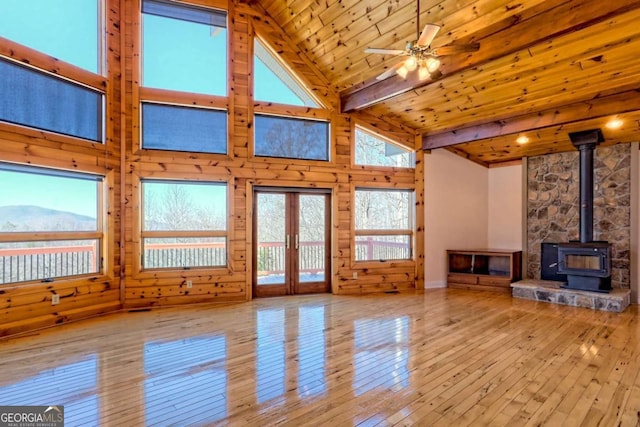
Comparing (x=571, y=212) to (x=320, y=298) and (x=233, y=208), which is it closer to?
(x=320, y=298)

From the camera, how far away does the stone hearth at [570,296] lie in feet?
16.8

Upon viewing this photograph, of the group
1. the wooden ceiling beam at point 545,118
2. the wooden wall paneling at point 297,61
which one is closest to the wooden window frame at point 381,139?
the wooden ceiling beam at point 545,118

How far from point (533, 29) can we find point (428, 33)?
1334 mm

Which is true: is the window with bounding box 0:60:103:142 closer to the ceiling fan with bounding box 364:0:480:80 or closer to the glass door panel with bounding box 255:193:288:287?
the glass door panel with bounding box 255:193:288:287

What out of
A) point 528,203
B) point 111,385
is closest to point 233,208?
point 111,385

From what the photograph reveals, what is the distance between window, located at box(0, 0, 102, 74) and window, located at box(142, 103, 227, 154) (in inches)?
36.0

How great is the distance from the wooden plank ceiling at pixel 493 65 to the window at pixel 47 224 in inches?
159

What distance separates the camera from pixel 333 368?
3.09 metres

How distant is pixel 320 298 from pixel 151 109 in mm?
3990

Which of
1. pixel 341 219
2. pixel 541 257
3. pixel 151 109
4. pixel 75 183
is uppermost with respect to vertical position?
pixel 151 109

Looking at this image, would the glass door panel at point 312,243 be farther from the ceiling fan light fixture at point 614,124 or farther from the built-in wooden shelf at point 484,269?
the ceiling fan light fixture at point 614,124

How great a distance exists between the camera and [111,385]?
2.76 m

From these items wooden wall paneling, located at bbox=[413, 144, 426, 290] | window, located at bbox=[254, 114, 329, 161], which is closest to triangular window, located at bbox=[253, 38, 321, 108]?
window, located at bbox=[254, 114, 329, 161]

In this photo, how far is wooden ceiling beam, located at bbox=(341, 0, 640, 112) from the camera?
311 centimetres
